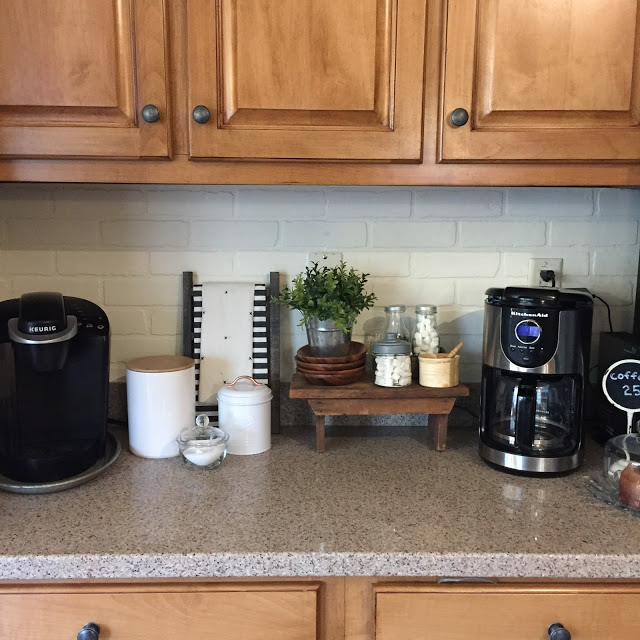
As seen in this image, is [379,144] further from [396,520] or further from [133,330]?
[133,330]

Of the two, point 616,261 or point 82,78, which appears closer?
point 82,78

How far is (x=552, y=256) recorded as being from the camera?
1494 mm

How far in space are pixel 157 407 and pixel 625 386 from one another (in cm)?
99

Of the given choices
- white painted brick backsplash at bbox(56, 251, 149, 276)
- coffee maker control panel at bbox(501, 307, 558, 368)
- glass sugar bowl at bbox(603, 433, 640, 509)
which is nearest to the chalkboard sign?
glass sugar bowl at bbox(603, 433, 640, 509)

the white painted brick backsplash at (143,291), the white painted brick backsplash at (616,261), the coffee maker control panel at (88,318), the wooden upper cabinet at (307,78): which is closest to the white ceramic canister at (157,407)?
the coffee maker control panel at (88,318)

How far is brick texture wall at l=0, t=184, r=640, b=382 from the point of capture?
1.46 m

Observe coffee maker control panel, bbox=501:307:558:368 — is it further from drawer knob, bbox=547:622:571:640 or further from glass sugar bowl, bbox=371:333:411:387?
drawer knob, bbox=547:622:571:640

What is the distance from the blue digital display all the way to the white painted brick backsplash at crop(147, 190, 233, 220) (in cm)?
74

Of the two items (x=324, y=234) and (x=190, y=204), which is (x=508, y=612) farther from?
(x=190, y=204)

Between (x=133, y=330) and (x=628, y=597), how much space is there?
3.94ft

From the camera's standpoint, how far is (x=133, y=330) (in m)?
1.51

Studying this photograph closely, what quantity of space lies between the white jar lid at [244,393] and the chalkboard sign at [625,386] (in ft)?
2.41

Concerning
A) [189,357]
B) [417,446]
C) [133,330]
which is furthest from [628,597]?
[133,330]

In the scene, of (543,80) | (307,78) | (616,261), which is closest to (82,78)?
(307,78)
